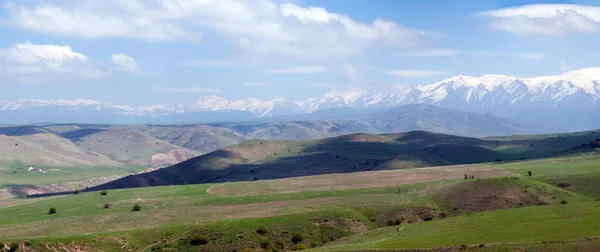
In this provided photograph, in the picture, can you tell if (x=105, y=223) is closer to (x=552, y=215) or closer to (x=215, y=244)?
(x=215, y=244)

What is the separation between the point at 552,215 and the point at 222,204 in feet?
212

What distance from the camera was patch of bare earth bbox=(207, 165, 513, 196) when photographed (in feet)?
437

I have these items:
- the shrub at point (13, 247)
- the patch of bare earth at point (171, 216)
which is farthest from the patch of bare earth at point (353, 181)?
the shrub at point (13, 247)

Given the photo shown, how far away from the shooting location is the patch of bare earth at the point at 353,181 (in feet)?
437

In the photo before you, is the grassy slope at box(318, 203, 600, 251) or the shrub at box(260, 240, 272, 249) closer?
the grassy slope at box(318, 203, 600, 251)

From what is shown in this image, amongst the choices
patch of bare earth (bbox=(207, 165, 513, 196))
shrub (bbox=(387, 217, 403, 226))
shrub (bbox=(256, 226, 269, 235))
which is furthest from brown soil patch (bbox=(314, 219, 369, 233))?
patch of bare earth (bbox=(207, 165, 513, 196))

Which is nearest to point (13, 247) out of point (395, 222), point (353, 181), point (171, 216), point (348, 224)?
point (171, 216)

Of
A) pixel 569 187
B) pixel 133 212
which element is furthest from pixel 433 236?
pixel 133 212

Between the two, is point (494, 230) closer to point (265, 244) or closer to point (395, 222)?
point (395, 222)

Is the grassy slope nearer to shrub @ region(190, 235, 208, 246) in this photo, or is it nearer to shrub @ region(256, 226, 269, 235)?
shrub @ region(256, 226, 269, 235)

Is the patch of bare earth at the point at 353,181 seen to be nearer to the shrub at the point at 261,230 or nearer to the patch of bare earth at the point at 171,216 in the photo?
the patch of bare earth at the point at 171,216

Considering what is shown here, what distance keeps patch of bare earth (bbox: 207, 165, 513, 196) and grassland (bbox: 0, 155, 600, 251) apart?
0.34 meters

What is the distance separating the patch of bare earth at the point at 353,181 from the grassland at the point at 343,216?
1.12ft

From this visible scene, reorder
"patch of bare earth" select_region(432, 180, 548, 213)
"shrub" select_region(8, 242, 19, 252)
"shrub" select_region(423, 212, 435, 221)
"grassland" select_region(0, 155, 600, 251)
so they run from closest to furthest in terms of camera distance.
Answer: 1. "grassland" select_region(0, 155, 600, 251)
2. "shrub" select_region(8, 242, 19, 252)
3. "shrub" select_region(423, 212, 435, 221)
4. "patch of bare earth" select_region(432, 180, 548, 213)
